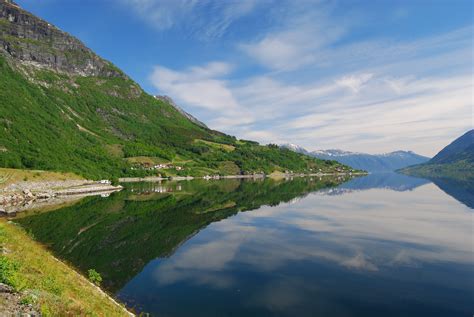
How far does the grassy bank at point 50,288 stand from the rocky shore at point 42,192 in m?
52.8

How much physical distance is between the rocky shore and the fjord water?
19.2m

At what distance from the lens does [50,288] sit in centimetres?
2148

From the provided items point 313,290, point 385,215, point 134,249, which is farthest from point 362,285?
point 385,215

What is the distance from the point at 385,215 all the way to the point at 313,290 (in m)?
52.2

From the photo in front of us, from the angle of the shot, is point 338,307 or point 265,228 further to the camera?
point 265,228

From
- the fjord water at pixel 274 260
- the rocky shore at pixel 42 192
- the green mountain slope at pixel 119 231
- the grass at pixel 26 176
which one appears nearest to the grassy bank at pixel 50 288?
the fjord water at pixel 274 260

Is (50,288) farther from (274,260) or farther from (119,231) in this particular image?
(119,231)

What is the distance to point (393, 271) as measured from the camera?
3581 centimetres

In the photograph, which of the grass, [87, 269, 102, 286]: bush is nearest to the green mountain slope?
Result: [87, 269, 102, 286]: bush

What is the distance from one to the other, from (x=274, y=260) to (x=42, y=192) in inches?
3557

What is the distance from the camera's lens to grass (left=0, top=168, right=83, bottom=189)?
10200 centimetres

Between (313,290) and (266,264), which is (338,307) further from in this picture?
(266,264)

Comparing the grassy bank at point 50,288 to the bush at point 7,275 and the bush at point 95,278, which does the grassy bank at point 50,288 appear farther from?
the bush at point 95,278

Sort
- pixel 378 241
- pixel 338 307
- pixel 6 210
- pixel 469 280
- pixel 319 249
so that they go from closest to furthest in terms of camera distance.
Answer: pixel 338 307, pixel 469 280, pixel 319 249, pixel 378 241, pixel 6 210
